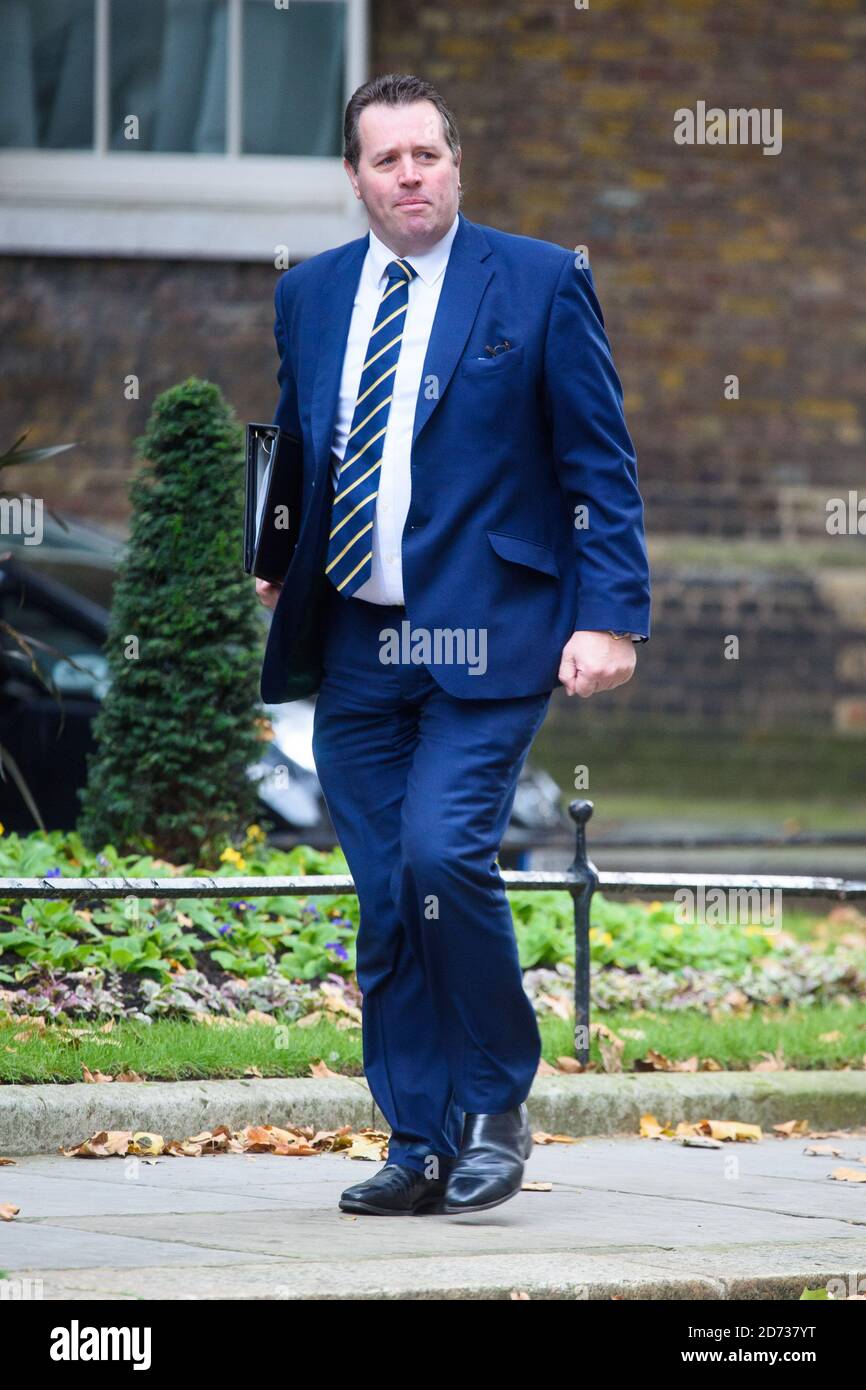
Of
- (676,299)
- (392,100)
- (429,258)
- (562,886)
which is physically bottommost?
(562,886)

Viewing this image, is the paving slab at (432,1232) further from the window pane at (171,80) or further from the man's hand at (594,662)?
the window pane at (171,80)

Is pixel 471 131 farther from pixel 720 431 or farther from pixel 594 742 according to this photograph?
pixel 594 742

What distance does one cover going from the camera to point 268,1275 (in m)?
3.53

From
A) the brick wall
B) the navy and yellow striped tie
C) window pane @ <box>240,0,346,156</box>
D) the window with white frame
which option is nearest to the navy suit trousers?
the navy and yellow striped tie

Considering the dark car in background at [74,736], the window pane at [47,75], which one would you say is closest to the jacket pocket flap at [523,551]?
the dark car in background at [74,736]

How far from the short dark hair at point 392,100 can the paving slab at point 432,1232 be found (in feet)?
6.97

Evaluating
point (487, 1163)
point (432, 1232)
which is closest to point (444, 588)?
point (487, 1163)

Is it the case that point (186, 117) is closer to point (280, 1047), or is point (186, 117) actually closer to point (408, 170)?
point (280, 1047)

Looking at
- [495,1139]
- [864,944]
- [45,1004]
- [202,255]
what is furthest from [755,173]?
[495,1139]

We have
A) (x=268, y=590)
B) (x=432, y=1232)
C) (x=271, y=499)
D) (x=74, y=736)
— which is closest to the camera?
(x=432, y=1232)

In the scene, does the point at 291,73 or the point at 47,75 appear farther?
the point at 291,73

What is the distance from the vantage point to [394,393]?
433cm

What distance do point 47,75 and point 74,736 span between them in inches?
299

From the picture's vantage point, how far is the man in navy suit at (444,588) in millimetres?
4219
